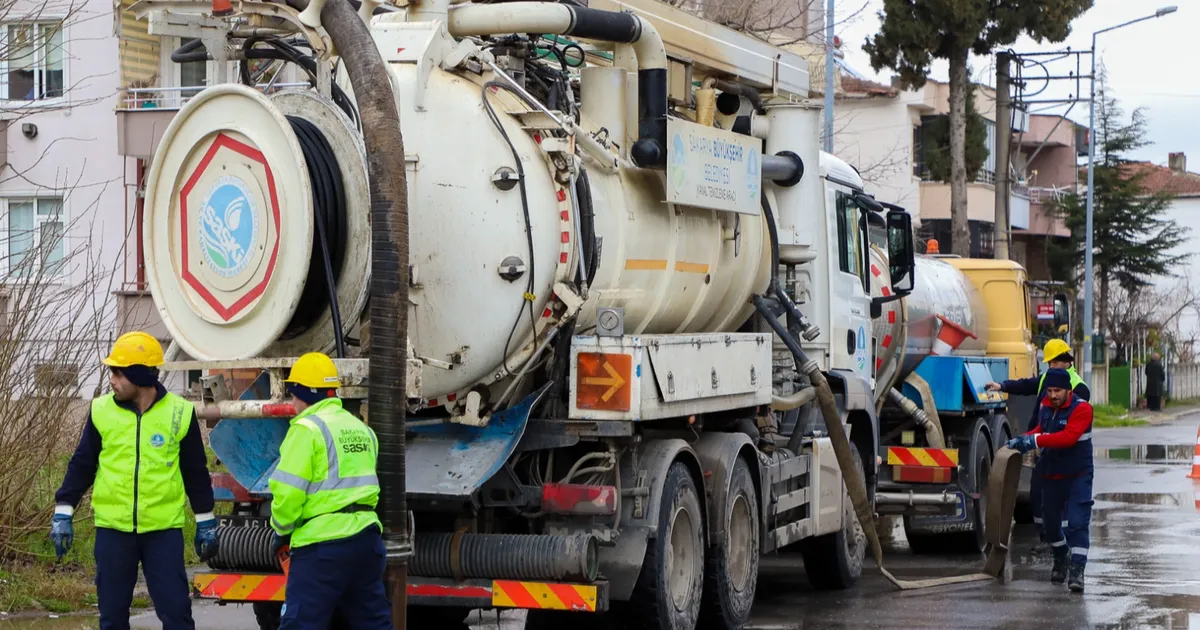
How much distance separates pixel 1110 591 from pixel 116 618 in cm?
709

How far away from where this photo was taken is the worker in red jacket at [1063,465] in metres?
11.9

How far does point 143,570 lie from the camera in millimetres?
7547

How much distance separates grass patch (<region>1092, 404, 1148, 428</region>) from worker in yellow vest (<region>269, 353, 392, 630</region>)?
3153 centimetres

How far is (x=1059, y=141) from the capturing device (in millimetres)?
62312

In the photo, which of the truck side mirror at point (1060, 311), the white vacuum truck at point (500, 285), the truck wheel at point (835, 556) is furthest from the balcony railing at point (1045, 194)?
the white vacuum truck at point (500, 285)

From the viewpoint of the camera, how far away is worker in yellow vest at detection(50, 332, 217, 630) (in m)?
7.45

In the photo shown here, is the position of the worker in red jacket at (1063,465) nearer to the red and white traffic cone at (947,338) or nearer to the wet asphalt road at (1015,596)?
the wet asphalt road at (1015,596)

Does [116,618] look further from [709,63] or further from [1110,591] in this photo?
[1110,591]

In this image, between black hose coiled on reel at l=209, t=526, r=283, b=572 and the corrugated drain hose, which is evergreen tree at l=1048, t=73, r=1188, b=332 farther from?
black hose coiled on reel at l=209, t=526, r=283, b=572

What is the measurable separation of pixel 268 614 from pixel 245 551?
697 millimetres

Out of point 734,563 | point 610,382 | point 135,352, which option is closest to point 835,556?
point 734,563

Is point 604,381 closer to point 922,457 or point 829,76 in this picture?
point 922,457

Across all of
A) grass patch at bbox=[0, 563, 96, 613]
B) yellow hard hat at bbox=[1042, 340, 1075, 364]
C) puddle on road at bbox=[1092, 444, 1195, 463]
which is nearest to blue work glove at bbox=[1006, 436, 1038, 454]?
yellow hard hat at bbox=[1042, 340, 1075, 364]

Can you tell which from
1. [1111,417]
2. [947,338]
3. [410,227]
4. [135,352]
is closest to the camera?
[135,352]
